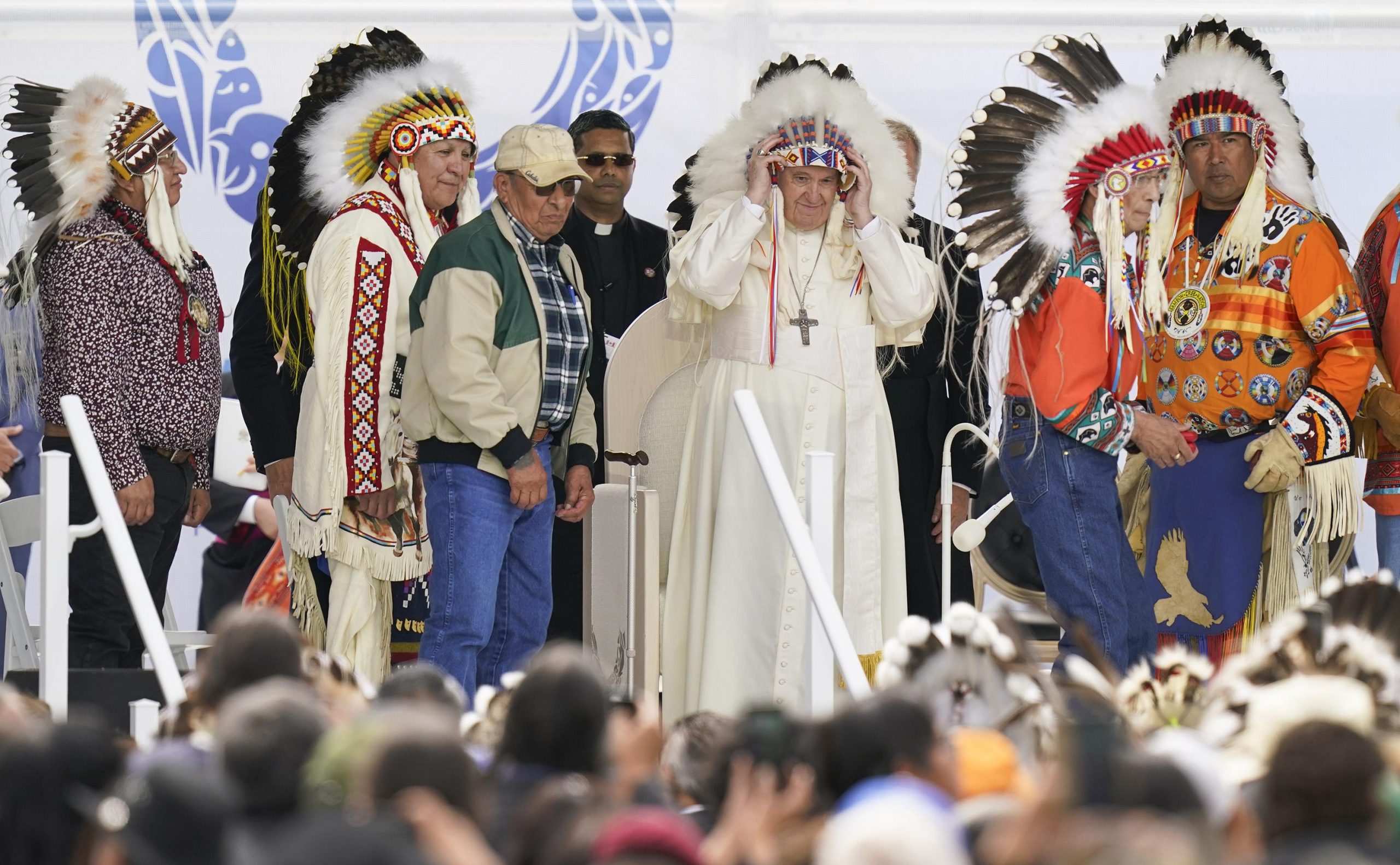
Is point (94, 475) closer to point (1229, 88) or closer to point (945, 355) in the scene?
point (945, 355)

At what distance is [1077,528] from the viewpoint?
14.3 ft

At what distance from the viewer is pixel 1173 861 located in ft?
5.94

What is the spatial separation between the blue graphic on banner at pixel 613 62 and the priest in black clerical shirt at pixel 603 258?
0.42m

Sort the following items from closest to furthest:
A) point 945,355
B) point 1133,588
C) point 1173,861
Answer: point 1173,861 → point 1133,588 → point 945,355

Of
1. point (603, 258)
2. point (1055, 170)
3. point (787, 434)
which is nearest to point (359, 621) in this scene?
point (787, 434)

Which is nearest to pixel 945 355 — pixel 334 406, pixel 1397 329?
pixel 1397 329

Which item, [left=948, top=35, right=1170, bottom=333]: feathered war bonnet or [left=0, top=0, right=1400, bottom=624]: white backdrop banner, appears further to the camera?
[left=0, top=0, right=1400, bottom=624]: white backdrop banner

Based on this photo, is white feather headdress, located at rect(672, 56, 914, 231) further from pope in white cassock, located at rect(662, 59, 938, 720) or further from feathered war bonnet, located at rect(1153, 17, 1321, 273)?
feathered war bonnet, located at rect(1153, 17, 1321, 273)

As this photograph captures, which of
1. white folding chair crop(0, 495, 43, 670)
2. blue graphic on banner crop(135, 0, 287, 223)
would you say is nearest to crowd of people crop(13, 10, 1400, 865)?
white folding chair crop(0, 495, 43, 670)

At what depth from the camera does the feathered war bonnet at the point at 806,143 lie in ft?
14.6

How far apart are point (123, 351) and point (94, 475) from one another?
1.12 meters

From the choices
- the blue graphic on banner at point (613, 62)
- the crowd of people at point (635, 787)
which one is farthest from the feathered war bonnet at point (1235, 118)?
the crowd of people at point (635, 787)

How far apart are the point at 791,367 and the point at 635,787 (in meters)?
2.13

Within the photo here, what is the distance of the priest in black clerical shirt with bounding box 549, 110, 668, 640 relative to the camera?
530 centimetres
